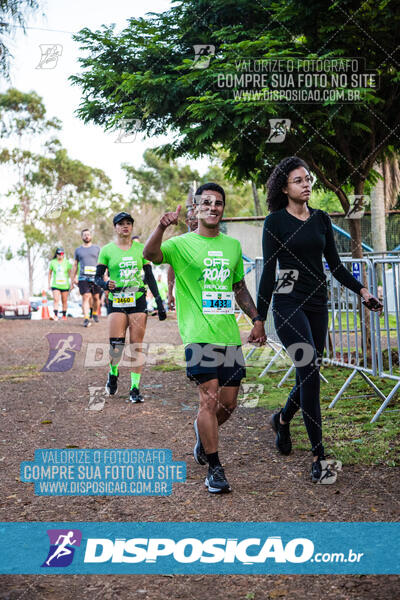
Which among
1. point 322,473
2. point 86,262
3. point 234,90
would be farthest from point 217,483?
point 86,262

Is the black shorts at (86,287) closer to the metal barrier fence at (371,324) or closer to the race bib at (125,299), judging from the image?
the race bib at (125,299)

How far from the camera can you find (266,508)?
3.92 metres

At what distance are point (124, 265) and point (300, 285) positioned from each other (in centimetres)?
340

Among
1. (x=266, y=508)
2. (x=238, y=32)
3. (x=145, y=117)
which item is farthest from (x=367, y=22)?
(x=266, y=508)

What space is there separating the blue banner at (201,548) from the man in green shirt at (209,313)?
2.60 feet

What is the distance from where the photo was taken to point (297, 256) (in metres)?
4.66

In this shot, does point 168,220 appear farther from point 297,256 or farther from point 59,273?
point 59,273

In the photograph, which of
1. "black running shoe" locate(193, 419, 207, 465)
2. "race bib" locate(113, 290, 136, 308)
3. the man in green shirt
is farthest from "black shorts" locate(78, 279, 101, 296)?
the man in green shirt

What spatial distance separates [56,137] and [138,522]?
39.9m

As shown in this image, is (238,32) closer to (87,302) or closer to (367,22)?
(367,22)

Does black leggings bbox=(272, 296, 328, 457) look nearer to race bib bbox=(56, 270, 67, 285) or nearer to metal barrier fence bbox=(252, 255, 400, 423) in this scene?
metal barrier fence bbox=(252, 255, 400, 423)


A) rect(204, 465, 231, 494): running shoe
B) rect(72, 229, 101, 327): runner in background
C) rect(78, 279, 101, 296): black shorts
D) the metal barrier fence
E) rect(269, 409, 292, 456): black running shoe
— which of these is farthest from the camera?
rect(78, 279, 101, 296): black shorts

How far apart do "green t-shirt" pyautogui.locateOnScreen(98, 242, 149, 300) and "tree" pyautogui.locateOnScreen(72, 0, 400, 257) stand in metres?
1.82

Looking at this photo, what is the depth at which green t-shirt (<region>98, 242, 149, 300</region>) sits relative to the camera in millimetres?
7641
